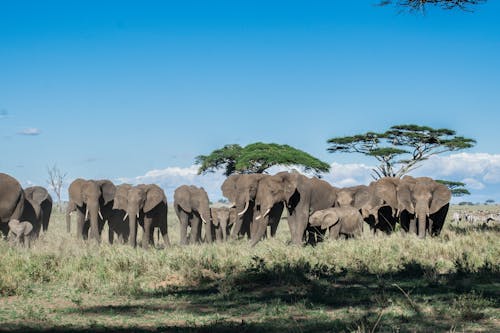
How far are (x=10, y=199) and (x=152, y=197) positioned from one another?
483 centimetres

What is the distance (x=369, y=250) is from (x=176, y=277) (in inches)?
197

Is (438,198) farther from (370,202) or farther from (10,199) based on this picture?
(10,199)

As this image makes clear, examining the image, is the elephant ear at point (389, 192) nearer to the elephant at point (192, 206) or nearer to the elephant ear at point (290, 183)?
the elephant ear at point (290, 183)

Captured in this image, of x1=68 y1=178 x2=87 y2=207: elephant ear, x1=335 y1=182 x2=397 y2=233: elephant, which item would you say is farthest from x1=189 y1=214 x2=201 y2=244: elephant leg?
x1=335 y1=182 x2=397 y2=233: elephant

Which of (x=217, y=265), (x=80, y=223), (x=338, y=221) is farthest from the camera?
(x=80, y=223)

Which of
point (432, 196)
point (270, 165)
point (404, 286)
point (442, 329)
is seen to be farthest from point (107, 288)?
point (270, 165)

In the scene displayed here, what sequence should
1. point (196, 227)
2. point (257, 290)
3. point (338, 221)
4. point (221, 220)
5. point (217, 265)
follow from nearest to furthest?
point (257, 290) < point (217, 265) < point (338, 221) < point (196, 227) < point (221, 220)

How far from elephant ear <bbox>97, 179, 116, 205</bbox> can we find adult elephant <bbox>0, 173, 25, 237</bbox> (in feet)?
11.4

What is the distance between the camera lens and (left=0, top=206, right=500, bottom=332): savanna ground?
8.69 meters

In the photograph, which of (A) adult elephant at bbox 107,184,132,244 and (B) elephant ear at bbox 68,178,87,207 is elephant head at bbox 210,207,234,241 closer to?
(A) adult elephant at bbox 107,184,132,244

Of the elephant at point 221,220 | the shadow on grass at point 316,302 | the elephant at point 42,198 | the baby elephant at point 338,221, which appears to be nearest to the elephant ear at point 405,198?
the baby elephant at point 338,221

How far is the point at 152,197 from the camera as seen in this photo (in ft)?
75.1

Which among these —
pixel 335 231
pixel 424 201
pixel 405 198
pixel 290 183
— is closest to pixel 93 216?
pixel 290 183

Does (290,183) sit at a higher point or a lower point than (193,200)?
higher
